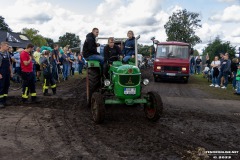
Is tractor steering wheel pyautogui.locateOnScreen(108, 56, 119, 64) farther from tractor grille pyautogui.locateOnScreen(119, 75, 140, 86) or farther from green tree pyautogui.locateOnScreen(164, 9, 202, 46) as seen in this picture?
green tree pyautogui.locateOnScreen(164, 9, 202, 46)

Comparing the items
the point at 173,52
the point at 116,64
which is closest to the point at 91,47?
the point at 116,64

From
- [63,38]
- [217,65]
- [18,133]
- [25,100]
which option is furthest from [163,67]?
[63,38]

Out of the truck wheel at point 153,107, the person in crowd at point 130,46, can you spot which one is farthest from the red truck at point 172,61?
the truck wheel at point 153,107

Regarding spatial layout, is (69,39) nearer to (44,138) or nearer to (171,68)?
(171,68)

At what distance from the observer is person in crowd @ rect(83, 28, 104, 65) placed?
8383 mm

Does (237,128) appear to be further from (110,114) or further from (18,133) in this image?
(18,133)

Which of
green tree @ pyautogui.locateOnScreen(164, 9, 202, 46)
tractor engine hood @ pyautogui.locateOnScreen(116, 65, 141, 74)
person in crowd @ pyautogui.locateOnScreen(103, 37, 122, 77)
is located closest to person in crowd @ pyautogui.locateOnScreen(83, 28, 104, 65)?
person in crowd @ pyautogui.locateOnScreen(103, 37, 122, 77)

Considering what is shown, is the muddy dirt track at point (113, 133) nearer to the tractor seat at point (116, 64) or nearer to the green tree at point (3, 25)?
the tractor seat at point (116, 64)

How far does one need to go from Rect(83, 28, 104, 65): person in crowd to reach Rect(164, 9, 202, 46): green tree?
182ft

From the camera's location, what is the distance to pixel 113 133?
239 inches

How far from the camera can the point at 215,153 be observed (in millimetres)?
5027

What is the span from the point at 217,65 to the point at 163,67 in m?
2.94

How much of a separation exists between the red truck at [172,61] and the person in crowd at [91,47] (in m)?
8.95

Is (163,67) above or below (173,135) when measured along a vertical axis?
above
